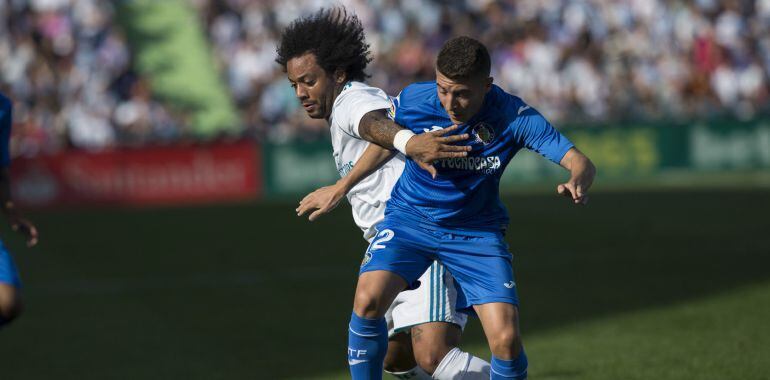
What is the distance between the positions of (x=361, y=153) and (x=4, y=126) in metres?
2.25

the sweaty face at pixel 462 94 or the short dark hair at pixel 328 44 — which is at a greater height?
the short dark hair at pixel 328 44

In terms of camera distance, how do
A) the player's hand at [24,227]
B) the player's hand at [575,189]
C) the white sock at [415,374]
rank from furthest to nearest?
the player's hand at [24,227], the white sock at [415,374], the player's hand at [575,189]

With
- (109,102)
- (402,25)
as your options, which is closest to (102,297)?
(109,102)

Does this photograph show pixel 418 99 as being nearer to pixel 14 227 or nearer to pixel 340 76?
pixel 340 76

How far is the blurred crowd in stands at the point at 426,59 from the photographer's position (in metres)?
22.5

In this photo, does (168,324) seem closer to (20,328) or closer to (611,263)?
(20,328)

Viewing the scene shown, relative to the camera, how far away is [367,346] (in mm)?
6055

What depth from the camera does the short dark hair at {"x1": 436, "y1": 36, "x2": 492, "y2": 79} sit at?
577 centimetres

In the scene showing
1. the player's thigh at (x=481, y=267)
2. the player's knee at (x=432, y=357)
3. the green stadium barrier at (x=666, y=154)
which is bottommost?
the green stadium barrier at (x=666, y=154)

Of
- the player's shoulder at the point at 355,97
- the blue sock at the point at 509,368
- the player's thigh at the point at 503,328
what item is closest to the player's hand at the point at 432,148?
the player's shoulder at the point at 355,97

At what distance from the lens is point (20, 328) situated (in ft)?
33.9

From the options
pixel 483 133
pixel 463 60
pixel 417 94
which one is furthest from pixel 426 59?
pixel 463 60

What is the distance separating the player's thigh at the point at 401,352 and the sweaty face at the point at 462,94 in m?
1.50

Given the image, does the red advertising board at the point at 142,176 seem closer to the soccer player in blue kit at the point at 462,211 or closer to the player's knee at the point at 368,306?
the soccer player in blue kit at the point at 462,211
